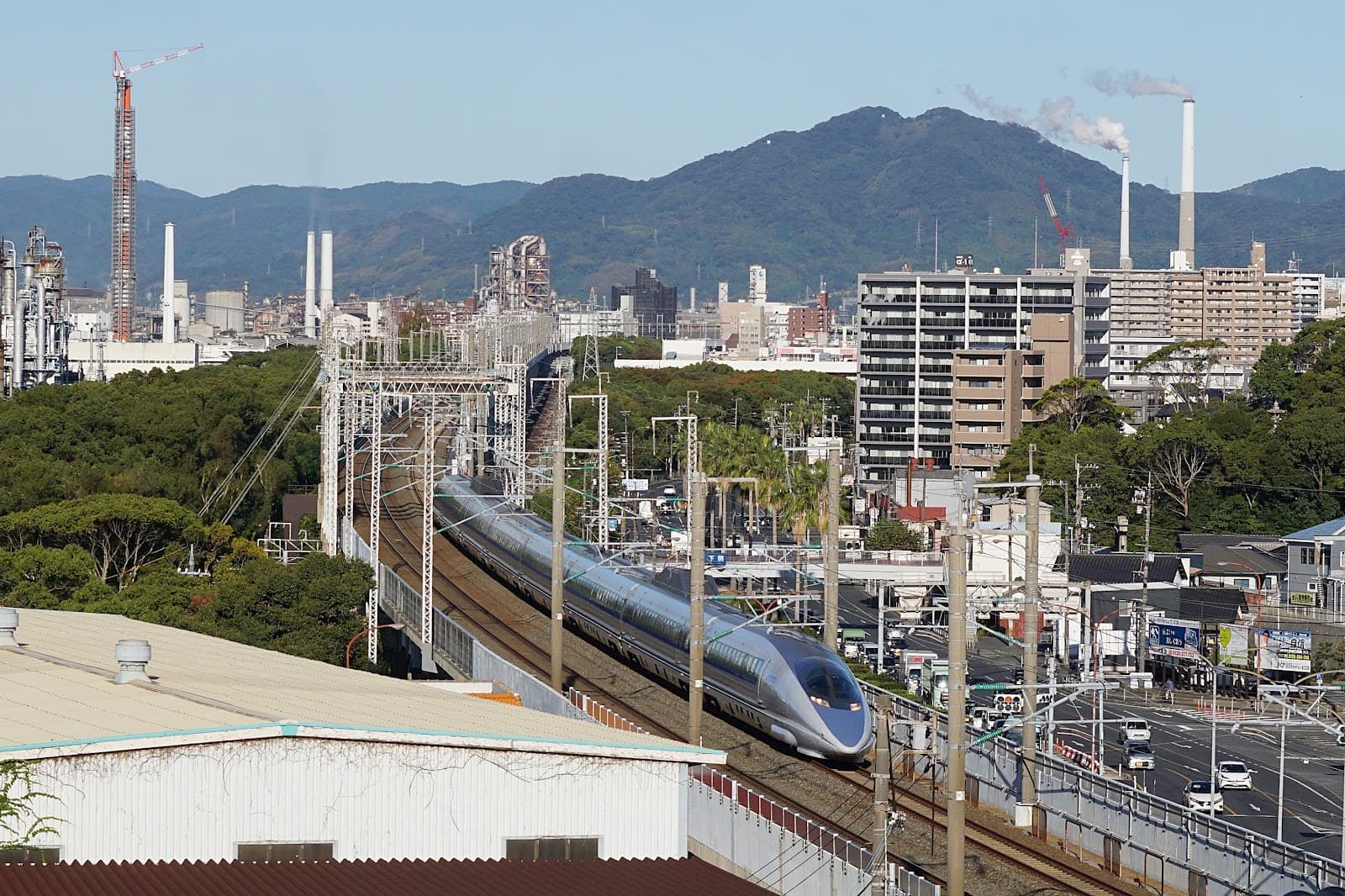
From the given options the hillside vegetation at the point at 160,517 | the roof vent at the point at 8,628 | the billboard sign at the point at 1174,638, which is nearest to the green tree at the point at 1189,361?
the hillside vegetation at the point at 160,517

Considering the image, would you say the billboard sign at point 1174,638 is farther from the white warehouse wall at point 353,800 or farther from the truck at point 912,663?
the white warehouse wall at point 353,800

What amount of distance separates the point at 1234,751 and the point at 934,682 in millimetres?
10166

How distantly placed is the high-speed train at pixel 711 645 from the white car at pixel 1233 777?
14.9m

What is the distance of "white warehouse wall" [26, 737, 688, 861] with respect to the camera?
2239cm

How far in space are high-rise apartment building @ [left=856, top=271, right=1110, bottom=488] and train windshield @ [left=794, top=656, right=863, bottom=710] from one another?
86.1 m

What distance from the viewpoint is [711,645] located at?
4222cm

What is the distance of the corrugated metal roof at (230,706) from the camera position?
23406 mm

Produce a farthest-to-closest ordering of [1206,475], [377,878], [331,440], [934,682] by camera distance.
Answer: [1206,475] < [331,440] < [934,682] < [377,878]

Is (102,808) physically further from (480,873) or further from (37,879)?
(480,873)

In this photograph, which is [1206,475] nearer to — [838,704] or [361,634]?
[361,634]

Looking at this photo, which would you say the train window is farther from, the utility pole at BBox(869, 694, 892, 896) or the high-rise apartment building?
the high-rise apartment building

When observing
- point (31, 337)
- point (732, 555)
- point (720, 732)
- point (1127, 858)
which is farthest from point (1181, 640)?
point (31, 337)

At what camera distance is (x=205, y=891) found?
20719mm

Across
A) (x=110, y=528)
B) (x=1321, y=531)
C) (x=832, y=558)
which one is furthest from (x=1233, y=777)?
(x=110, y=528)
